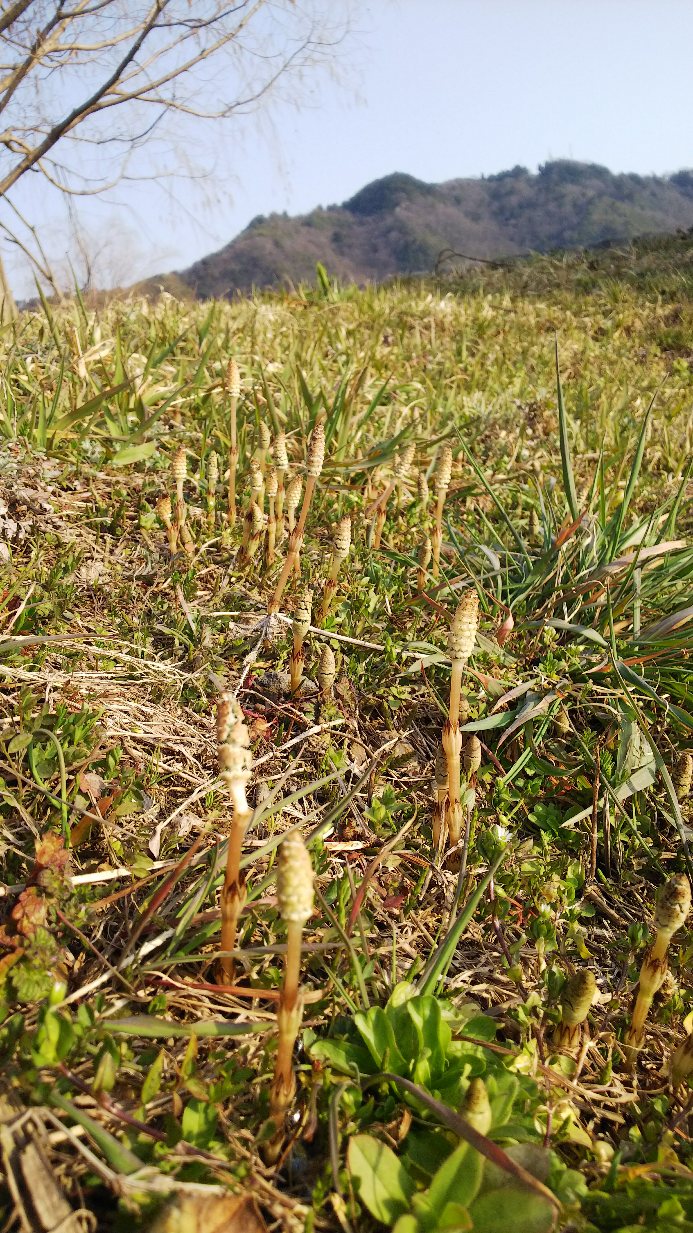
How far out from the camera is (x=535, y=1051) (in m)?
1.41

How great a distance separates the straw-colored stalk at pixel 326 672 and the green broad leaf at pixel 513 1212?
126 centimetres

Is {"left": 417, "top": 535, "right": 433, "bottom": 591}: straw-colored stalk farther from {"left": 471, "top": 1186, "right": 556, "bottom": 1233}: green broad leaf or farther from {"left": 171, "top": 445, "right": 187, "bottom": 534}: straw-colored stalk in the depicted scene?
{"left": 471, "top": 1186, "right": 556, "bottom": 1233}: green broad leaf

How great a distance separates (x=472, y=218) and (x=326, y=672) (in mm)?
109810

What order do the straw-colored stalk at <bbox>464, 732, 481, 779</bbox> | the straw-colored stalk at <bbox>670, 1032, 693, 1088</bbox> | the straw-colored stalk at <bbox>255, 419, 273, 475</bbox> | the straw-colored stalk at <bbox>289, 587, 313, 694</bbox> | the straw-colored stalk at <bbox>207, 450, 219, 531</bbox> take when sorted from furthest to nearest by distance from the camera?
the straw-colored stalk at <bbox>255, 419, 273, 475</bbox> → the straw-colored stalk at <bbox>207, 450, 219, 531</bbox> → the straw-colored stalk at <bbox>289, 587, 313, 694</bbox> → the straw-colored stalk at <bbox>464, 732, 481, 779</bbox> → the straw-colored stalk at <bbox>670, 1032, 693, 1088</bbox>

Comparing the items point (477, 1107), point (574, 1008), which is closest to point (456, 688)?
point (574, 1008)

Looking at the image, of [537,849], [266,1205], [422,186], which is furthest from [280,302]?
[422,186]

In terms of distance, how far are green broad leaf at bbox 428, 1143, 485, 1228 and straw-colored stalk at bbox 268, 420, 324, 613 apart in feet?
4.91

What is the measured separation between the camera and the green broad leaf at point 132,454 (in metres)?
2.84

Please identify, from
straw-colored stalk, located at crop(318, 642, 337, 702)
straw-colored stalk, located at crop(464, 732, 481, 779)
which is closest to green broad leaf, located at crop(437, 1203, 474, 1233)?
straw-colored stalk, located at crop(464, 732, 481, 779)

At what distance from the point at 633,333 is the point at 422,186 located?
108767 mm

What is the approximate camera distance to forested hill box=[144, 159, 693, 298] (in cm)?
7669

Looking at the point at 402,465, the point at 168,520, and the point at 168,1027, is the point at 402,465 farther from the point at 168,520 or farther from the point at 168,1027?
the point at 168,1027

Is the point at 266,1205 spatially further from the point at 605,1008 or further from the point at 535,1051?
the point at 605,1008

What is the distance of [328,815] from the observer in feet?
5.37
